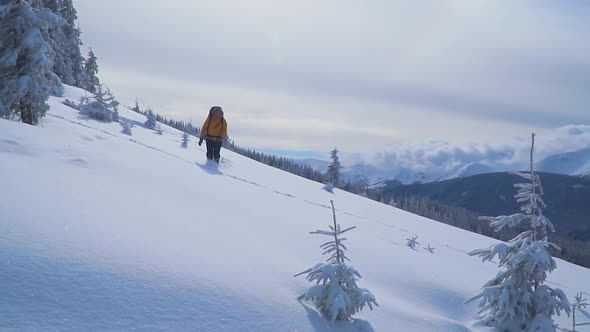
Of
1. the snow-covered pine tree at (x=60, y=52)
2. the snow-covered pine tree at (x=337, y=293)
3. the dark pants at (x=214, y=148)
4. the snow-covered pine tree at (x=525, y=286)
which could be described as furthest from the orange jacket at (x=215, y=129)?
the snow-covered pine tree at (x=60, y=52)

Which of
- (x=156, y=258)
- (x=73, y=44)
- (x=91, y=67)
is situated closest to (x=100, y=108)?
(x=156, y=258)

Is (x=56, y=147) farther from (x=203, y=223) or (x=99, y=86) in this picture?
(x=99, y=86)

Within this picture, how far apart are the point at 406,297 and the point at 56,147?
7292mm

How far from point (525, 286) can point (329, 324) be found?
163 inches

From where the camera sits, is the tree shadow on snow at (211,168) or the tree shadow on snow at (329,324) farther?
the tree shadow on snow at (211,168)

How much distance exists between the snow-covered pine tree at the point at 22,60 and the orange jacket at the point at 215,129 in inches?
218

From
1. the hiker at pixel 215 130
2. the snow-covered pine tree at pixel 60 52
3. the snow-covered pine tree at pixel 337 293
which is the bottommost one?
the snow-covered pine tree at pixel 337 293

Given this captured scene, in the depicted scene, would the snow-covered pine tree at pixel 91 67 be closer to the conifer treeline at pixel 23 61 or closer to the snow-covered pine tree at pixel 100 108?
the snow-covered pine tree at pixel 100 108

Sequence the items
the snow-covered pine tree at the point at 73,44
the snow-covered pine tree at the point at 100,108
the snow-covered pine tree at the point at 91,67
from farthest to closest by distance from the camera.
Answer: the snow-covered pine tree at the point at 91,67, the snow-covered pine tree at the point at 73,44, the snow-covered pine tree at the point at 100,108

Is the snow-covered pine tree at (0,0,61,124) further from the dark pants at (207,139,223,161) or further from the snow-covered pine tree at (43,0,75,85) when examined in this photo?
the snow-covered pine tree at (43,0,75,85)

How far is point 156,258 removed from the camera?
3.92 m

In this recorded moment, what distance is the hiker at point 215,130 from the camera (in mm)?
14391

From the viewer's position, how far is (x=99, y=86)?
21203mm

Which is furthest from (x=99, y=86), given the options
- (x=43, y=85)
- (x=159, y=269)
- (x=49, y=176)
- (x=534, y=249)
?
(x=534, y=249)
